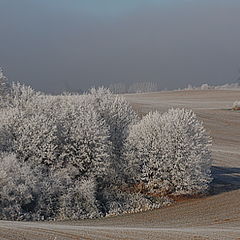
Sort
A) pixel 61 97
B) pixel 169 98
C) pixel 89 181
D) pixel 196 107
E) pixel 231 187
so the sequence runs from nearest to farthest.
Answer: pixel 89 181 → pixel 231 187 → pixel 61 97 → pixel 196 107 → pixel 169 98

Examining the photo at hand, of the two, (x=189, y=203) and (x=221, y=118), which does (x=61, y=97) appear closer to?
(x=189, y=203)

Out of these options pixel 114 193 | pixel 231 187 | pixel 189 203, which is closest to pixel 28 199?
pixel 114 193

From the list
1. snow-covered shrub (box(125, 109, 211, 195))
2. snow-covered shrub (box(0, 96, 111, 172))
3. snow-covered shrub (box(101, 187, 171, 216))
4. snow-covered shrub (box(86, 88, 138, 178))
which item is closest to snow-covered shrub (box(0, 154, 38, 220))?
snow-covered shrub (box(0, 96, 111, 172))

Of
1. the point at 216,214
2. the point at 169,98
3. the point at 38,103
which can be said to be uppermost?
the point at 169,98

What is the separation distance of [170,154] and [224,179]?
8.25 metres

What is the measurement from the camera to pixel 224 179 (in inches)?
1953

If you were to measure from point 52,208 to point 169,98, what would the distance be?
3347 inches

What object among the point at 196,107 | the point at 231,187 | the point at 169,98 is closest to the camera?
the point at 231,187

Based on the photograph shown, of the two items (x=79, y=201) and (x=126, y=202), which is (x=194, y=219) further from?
(x=79, y=201)

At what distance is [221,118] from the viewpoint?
8562cm

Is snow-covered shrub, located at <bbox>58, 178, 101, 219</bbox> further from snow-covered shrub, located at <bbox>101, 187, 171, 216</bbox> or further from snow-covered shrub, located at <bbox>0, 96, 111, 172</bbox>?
snow-covered shrub, located at <bbox>0, 96, 111, 172</bbox>

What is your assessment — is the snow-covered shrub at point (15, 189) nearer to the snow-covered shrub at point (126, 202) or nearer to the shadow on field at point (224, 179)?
the snow-covered shrub at point (126, 202)

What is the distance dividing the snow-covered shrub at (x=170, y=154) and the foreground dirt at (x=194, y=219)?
2266mm

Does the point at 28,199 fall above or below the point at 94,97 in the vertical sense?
below
